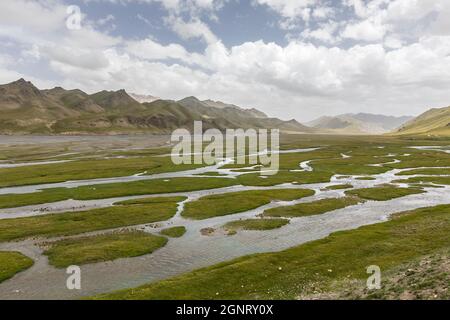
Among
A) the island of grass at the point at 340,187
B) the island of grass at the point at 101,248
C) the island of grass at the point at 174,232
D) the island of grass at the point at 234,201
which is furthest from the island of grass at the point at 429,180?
the island of grass at the point at 101,248

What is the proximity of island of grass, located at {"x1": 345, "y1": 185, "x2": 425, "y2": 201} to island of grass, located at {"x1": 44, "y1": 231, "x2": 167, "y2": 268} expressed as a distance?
39.4 m

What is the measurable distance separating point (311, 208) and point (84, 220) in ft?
110

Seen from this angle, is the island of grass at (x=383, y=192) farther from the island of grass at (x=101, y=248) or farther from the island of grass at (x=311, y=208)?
the island of grass at (x=101, y=248)

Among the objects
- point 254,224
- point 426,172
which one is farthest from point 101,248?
point 426,172

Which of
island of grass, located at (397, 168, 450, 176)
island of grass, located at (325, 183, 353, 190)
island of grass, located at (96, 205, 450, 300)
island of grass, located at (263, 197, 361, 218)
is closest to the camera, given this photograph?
island of grass, located at (96, 205, 450, 300)

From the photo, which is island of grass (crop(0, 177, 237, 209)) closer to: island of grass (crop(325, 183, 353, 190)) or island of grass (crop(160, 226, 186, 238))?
island of grass (crop(325, 183, 353, 190))

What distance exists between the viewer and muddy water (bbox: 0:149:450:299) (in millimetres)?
29312

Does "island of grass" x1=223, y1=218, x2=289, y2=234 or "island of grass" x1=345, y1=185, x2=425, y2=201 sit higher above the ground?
"island of grass" x1=345, y1=185, x2=425, y2=201

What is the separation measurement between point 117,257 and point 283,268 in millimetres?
16575

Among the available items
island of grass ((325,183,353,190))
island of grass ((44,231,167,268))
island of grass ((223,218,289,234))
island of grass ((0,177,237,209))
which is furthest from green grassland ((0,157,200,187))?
island of grass ((223,218,289,234))

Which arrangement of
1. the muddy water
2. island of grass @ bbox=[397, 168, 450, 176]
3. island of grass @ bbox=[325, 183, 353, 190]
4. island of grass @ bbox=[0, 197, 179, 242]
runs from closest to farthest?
the muddy water
island of grass @ bbox=[0, 197, 179, 242]
island of grass @ bbox=[325, 183, 353, 190]
island of grass @ bbox=[397, 168, 450, 176]

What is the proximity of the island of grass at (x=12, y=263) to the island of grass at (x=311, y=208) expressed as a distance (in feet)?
101
